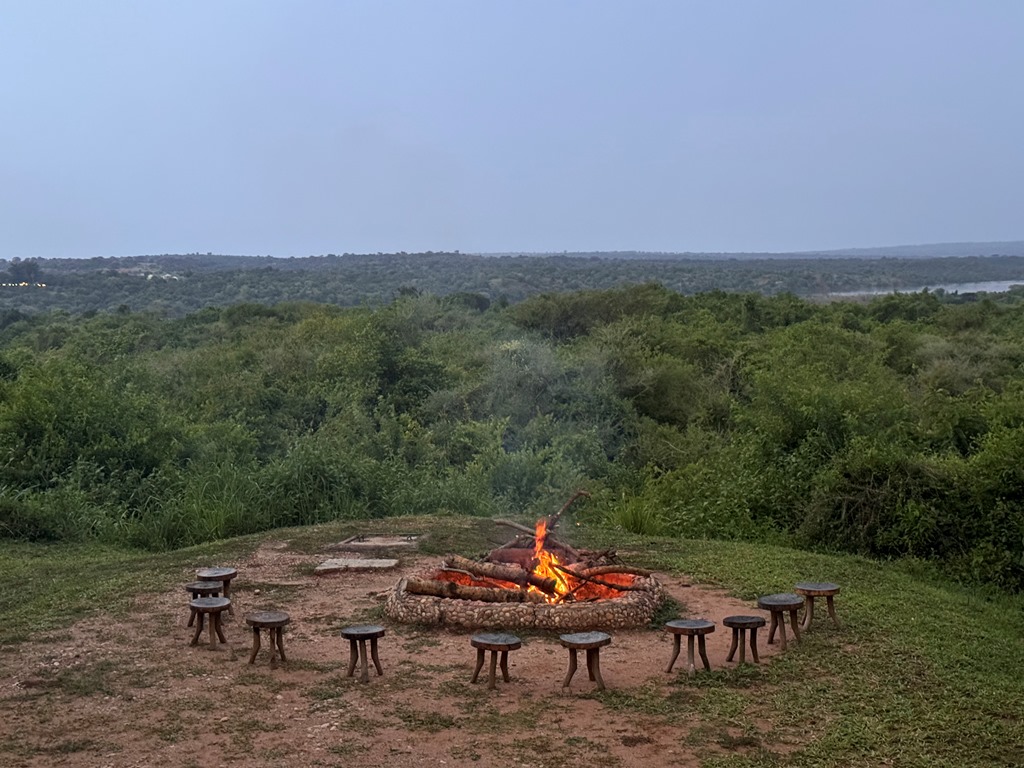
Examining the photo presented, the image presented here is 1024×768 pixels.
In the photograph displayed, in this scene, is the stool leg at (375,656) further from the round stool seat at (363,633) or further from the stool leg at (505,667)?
the stool leg at (505,667)

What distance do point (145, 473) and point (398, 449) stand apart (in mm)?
3738

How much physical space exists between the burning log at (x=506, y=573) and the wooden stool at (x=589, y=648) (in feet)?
5.32

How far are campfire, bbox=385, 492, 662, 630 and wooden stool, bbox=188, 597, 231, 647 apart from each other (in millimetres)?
1280

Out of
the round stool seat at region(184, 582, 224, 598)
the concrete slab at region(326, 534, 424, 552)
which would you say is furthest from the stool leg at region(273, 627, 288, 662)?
the concrete slab at region(326, 534, 424, 552)

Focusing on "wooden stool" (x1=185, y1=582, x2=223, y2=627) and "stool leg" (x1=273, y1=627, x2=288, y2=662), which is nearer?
"stool leg" (x1=273, y1=627, x2=288, y2=662)

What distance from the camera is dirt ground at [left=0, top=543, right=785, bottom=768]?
17.7ft

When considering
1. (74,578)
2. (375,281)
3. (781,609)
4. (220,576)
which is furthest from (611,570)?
(375,281)

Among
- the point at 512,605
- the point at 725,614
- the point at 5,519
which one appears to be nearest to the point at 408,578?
the point at 512,605

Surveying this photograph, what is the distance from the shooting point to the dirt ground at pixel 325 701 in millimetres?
5410

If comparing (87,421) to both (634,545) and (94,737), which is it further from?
(94,737)

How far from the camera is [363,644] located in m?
6.55

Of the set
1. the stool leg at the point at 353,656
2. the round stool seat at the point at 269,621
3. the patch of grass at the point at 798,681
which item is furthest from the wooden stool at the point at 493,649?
the round stool seat at the point at 269,621

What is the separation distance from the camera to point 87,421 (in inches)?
574

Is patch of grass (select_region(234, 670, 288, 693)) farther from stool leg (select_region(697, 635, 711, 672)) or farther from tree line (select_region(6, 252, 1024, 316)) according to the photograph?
tree line (select_region(6, 252, 1024, 316))
